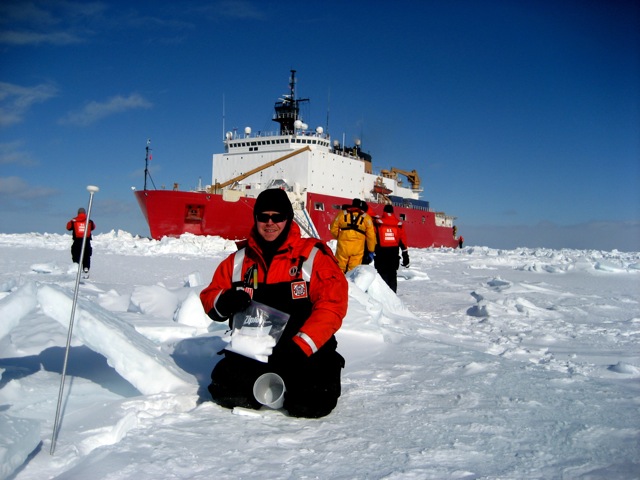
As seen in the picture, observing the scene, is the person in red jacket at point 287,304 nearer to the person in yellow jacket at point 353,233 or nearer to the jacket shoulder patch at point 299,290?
the jacket shoulder patch at point 299,290

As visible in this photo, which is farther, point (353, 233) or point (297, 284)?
point (353, 233)

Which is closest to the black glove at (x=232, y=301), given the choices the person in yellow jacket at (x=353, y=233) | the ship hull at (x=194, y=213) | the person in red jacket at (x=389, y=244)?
the person in yellow jacket at (x=353, y=233)

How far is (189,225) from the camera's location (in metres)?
19.9

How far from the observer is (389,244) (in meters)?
6.85

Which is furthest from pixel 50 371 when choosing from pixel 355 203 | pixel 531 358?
pixel 355 203

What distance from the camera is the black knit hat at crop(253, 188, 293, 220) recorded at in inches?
87.6

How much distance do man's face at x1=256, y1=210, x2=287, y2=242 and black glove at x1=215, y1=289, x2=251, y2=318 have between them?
27 centimetres

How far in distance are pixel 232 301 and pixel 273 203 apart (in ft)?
1.52

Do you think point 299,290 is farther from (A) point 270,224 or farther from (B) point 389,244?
(B) point 389,244

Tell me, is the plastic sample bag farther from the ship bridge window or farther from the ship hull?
the ship bridge window

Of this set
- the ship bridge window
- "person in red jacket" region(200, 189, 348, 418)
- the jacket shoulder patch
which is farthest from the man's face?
the ship bridge window

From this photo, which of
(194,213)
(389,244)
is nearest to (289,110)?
(194,213)

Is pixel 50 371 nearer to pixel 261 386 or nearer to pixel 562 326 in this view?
pixel 261 386

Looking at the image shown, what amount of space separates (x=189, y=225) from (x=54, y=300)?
18349 millimetres
